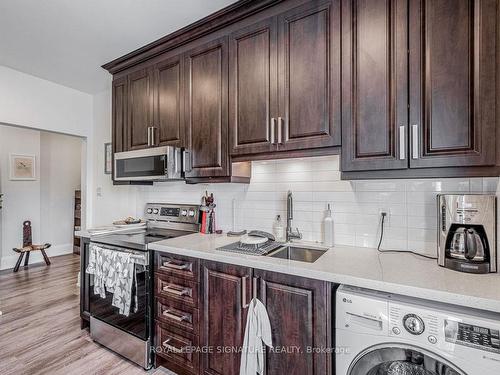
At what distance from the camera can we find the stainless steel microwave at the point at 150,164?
2055 mm

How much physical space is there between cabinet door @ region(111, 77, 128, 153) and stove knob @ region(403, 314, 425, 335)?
8.13 ft

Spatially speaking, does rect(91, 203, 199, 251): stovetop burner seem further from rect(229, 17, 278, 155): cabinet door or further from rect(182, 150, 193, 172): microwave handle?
rect(229, 17, 278, 155): cabinet door

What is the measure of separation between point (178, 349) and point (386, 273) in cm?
138

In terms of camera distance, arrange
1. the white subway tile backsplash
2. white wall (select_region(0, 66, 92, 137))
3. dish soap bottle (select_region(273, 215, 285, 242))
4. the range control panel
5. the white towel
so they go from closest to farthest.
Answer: the white towel, the white subway tile backsplash, dish soap bottle (select_region(273, 215, 285, 242)), the range control panel, white wall (select_region(0, 66, 92, 137))

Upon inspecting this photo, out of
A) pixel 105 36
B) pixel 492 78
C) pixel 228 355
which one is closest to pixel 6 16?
pixel 105 36

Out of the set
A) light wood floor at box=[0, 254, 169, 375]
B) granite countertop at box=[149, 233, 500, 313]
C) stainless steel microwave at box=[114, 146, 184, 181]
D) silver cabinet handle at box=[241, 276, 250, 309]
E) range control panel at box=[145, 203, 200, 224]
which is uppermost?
stainless steel microwave at box=[114, 146, 184, 181]

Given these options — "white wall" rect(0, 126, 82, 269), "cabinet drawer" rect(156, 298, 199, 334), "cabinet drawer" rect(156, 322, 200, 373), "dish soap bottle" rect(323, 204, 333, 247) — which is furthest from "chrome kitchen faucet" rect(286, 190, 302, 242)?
"white wall" rect(0, 126, 82, 269)

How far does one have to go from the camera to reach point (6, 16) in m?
1.96

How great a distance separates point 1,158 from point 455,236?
5845mm

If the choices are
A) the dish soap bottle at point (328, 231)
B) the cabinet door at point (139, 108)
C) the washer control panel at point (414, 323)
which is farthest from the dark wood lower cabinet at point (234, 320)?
the cabinet door at point (139, 108)

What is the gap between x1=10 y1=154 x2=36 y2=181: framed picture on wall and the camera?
4.40 metres

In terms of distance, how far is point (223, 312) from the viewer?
1542mm

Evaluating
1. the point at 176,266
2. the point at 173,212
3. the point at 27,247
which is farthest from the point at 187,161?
the point at 27,247

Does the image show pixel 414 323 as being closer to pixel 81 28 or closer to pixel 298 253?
pixel 298 253
